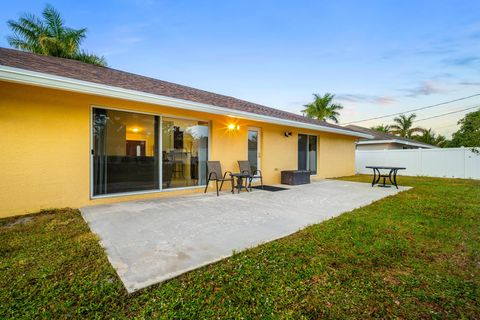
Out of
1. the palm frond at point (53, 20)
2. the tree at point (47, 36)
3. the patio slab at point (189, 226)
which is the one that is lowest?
the patio slab at point (189, 226)

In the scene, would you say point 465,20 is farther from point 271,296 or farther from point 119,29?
point 119,29

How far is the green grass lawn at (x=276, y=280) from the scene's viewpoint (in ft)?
5.55

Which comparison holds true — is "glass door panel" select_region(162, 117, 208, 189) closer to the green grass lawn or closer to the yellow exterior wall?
the yellow exterior wall

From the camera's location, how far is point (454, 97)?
15672 millimetres

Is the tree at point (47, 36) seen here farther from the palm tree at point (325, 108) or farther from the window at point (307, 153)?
the palm tree at point (325, 108)

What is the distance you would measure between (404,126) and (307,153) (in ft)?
81.6

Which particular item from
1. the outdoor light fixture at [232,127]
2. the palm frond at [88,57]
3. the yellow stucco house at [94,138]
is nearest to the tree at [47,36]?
the palm frond at [88,57]

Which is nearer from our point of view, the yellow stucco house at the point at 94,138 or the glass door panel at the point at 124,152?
the yellow stucco house at the point at 94,138

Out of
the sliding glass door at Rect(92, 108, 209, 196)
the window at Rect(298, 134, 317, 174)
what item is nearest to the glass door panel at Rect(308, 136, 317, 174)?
the window at Rect(298, 134, 317, 174)

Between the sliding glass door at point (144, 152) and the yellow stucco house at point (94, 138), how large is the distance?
21mm

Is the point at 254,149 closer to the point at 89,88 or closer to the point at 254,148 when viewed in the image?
the point at 254,148

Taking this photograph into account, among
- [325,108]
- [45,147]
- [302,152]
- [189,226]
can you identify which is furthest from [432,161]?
[45,147]

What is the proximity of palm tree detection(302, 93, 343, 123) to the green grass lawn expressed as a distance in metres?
21.1

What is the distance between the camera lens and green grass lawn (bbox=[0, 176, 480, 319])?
1691 millimetres
